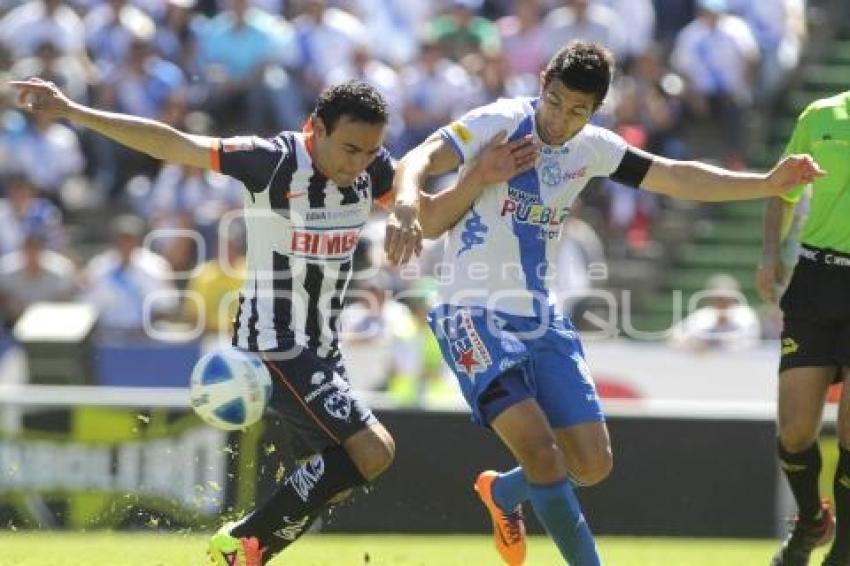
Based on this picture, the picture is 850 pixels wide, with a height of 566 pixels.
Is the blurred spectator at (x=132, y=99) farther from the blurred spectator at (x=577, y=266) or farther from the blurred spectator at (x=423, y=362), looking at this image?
the blurred spectator at (x=577, y=266)

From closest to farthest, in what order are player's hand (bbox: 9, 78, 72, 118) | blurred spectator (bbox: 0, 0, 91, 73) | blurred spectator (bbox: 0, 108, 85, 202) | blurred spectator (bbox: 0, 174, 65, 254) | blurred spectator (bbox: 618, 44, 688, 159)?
player's hand (bbox: 9, 78, 72, 118) < blurred spectator (bbox: 0, 174, 65, 254) < blurred spectator (bbox: 618, 44, 688, 159) < blurred spectator (bbox: 0, 108, 85, 202) < blurred spectator (bbox: 0, 0, 91, 73)

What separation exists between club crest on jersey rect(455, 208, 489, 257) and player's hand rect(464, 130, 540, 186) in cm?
21

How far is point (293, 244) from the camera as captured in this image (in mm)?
8039

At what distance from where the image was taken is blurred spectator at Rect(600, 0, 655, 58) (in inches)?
686

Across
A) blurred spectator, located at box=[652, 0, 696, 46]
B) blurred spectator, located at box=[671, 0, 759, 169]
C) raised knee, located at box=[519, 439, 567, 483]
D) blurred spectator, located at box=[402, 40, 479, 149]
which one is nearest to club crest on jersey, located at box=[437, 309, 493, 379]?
raised knee, located at box=[519, 439, 567, 483]

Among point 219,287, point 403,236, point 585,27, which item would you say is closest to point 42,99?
point 403,236

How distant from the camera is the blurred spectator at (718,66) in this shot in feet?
55.6

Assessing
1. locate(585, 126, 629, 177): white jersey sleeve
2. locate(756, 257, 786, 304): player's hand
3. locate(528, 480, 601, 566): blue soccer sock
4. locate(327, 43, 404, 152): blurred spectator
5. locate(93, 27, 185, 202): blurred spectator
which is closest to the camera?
locate(528, 480, 601, 566): blue soccer sock

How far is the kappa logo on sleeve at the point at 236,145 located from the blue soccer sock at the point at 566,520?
1.88 metres

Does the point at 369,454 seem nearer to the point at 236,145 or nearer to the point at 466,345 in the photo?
the point at 466,345

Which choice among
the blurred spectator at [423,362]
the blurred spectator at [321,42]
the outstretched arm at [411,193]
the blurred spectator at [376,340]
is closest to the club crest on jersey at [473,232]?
the outstretched arm at [411,193]

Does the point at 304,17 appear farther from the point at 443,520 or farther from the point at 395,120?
the point at 443,520

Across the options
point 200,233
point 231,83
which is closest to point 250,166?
point 200,233

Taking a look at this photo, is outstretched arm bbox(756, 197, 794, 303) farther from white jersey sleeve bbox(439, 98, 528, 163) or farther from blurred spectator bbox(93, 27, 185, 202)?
blurred spectator bbox(93, 27, 185, 202)
